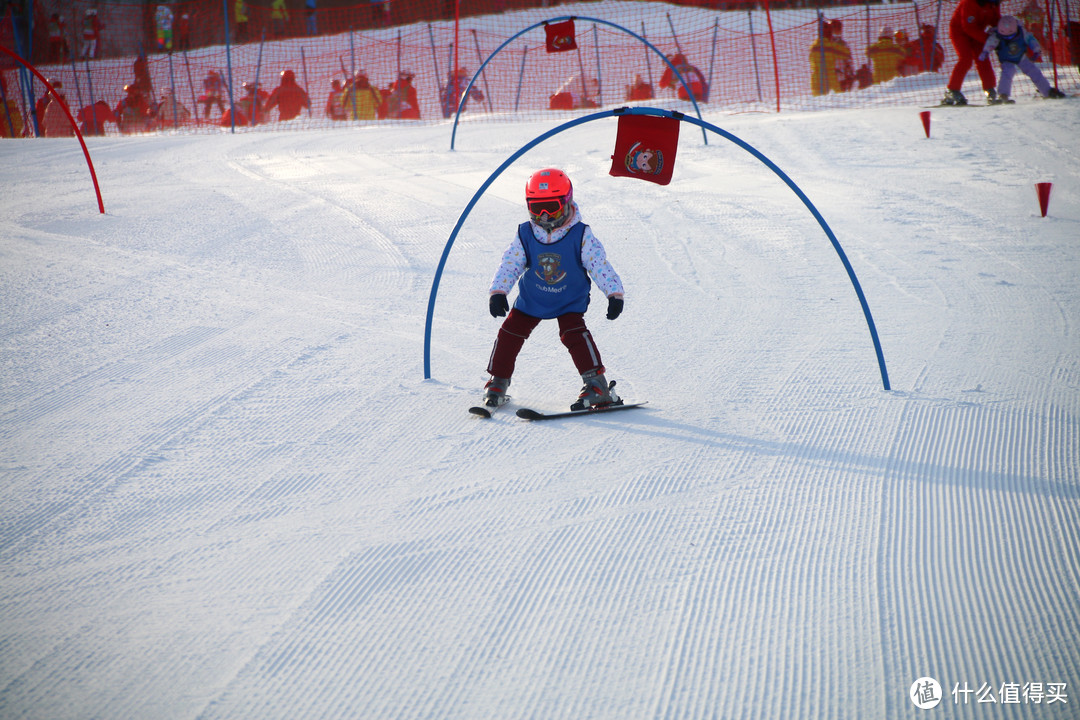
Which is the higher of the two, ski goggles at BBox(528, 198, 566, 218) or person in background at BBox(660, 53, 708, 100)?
person in background at BBox(660, 53, 708, 100)

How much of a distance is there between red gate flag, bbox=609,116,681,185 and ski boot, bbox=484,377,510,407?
137 cm

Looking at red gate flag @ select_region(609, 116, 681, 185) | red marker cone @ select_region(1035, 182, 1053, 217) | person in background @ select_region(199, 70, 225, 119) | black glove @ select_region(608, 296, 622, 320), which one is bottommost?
black glove @ select_region(608, 296, 622, 320)

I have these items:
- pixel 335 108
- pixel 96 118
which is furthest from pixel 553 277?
pixel 96 118

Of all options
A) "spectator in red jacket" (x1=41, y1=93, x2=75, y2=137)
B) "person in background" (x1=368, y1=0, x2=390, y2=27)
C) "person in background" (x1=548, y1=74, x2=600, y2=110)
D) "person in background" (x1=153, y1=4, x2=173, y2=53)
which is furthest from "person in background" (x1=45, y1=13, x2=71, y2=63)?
"person in background" (x1=548, y1=74, x2=600, y2=110)

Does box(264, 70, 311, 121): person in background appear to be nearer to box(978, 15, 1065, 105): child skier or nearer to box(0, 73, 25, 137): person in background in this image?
box(0, 73, 25, 137): person in background

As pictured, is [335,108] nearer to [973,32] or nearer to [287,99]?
[287,99]

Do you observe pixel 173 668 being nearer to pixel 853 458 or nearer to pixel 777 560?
pixel 777 560

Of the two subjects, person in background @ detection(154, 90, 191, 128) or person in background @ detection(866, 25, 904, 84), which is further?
person in background @ detection(154, 90, 191, 128)

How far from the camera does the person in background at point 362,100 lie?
63.8 feet

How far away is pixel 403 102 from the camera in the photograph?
66.8 feet

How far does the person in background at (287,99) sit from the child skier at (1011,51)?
15.8 m

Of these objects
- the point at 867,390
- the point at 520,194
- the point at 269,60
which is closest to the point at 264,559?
the point at 867,390

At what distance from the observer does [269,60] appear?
25.5m

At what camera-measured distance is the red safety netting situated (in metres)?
18.2
